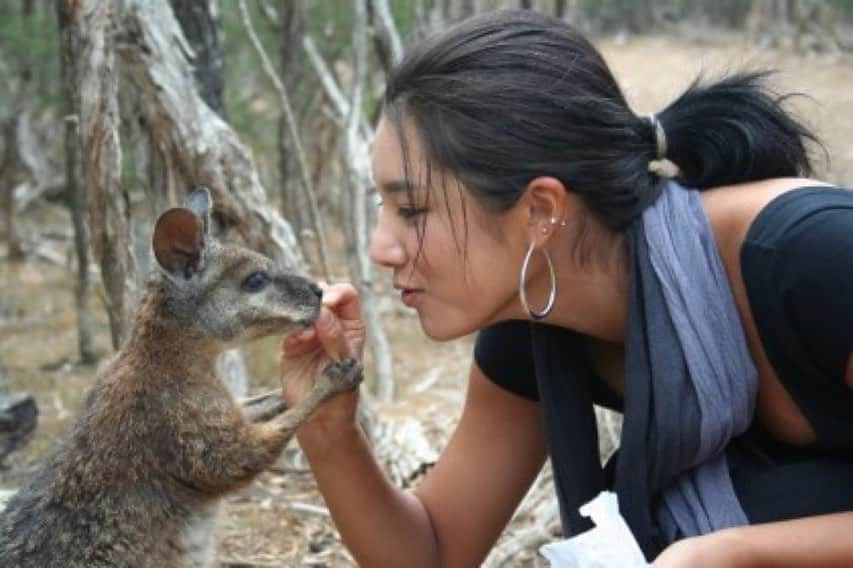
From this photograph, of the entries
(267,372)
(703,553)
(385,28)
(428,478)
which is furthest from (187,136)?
(267,372)

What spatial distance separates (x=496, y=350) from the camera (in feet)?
6.61

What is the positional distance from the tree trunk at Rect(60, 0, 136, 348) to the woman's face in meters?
1.11

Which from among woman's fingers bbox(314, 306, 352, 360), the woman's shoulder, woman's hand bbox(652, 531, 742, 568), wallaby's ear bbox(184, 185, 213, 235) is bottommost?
woman's hand bbox(652, 531, 742, 568)

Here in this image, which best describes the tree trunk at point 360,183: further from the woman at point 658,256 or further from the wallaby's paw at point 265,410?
the woman at point 658,256

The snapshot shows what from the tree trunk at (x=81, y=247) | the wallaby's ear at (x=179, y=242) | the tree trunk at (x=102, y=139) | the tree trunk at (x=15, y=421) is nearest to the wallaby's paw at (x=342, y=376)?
the wallaby's ear at (x=179, y=242)

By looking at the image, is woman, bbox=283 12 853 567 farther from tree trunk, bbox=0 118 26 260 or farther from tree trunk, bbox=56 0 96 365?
tree trunk, bbox=0 118 26 260

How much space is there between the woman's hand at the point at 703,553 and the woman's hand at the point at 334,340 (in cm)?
64

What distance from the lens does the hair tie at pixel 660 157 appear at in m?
1.73

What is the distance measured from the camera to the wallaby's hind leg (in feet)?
6.59

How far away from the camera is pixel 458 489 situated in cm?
207

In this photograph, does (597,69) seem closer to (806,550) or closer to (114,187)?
(806,550)

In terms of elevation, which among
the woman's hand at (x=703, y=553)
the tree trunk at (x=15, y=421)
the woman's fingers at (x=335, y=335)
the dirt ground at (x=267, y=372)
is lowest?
the dirt ground at (x=267, y=372)

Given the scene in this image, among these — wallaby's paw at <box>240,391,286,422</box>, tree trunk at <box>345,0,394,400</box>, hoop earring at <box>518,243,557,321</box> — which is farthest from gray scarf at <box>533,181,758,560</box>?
tree trunk at <box>345,0,394,400</box>

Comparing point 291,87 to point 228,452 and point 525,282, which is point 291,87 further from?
point 525,282
